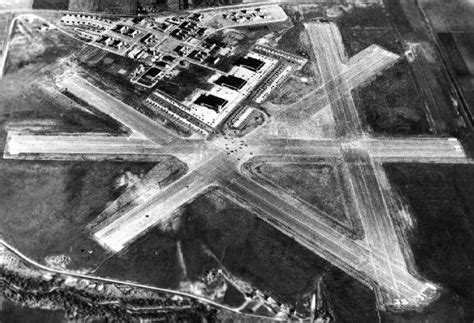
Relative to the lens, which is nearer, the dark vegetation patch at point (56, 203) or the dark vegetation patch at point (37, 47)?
the dark vegetation patch at point (56, 203)

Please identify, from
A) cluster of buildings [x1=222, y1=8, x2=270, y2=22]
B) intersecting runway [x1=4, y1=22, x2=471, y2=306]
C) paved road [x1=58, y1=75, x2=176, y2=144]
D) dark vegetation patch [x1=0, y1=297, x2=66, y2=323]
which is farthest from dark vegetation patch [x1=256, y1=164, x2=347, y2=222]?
cluster of buildings [x1=222, y1=8, x2=270, y2=22]

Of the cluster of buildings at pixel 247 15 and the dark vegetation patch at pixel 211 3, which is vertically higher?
the dark vegetation patch at pixel 211 3

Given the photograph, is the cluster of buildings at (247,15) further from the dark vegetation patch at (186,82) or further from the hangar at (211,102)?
the hangar at (211,102)

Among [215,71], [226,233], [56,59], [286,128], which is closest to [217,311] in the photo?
[226,233]

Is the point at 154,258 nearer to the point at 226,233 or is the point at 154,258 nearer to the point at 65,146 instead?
the point at 226,233

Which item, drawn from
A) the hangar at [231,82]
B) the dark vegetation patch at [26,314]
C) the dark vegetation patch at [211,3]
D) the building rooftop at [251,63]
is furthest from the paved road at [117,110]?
the dark vegetation patch at [211,3]

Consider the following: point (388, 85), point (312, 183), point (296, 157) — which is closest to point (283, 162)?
point (296, 157)

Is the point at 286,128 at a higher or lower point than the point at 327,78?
lower
